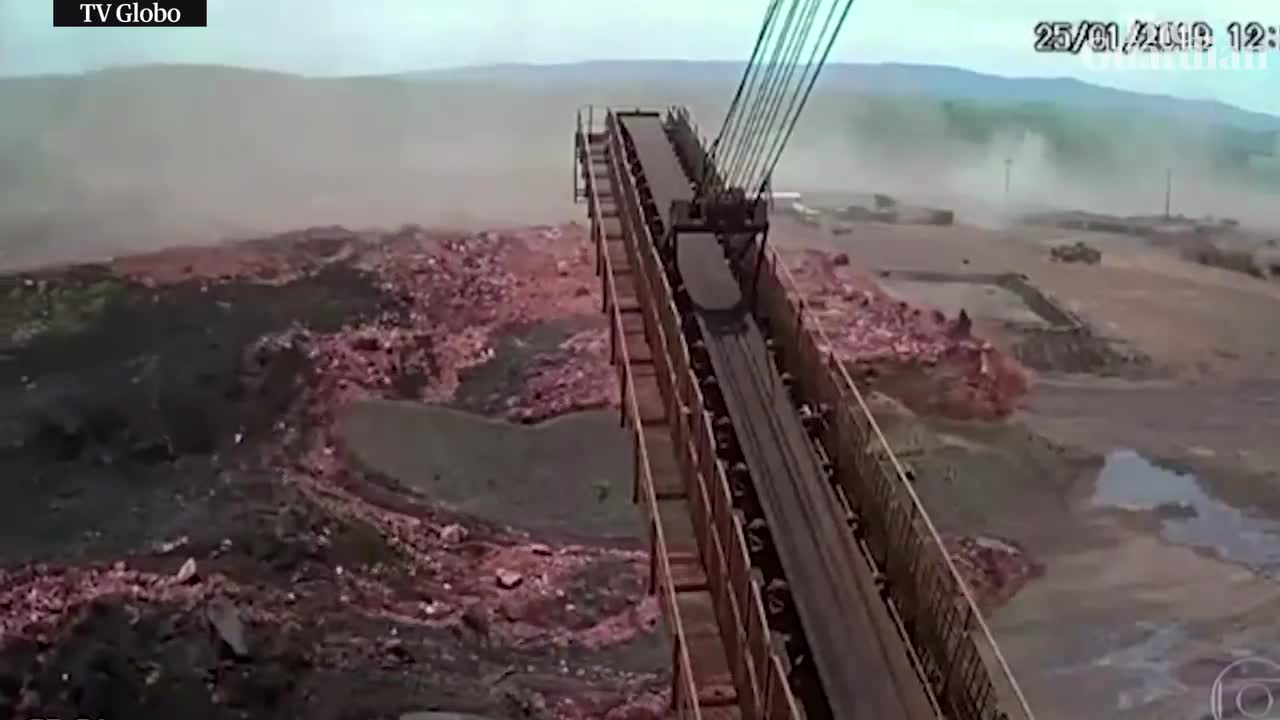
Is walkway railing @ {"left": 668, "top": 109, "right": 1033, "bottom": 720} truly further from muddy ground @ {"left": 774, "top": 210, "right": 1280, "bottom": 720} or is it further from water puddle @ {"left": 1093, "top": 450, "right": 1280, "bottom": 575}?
water puddle @ {"left": 1093, "top": 450, "right": 1280, "bottom": 575}

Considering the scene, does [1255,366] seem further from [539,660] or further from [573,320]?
[539,660]

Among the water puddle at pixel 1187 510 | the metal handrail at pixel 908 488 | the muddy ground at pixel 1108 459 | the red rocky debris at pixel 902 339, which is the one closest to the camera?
the metal handrail at pixel 908 488

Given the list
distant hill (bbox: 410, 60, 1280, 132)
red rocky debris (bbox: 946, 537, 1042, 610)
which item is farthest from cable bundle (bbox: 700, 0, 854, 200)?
red rocky debris (bbox: 946, 537, 1042, 610)

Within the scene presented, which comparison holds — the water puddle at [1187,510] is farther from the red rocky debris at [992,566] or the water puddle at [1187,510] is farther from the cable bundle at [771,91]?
the cable bundle at [771,91]

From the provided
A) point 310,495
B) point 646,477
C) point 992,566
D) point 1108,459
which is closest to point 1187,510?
point 1108,459

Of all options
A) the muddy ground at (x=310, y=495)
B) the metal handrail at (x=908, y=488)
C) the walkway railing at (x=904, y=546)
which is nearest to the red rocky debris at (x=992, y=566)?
the metal handrail at (x=908, y=488)

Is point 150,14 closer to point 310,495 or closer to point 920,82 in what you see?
point 310,495

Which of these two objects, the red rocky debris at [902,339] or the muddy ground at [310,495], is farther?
the red rocky debris at [902,339]
